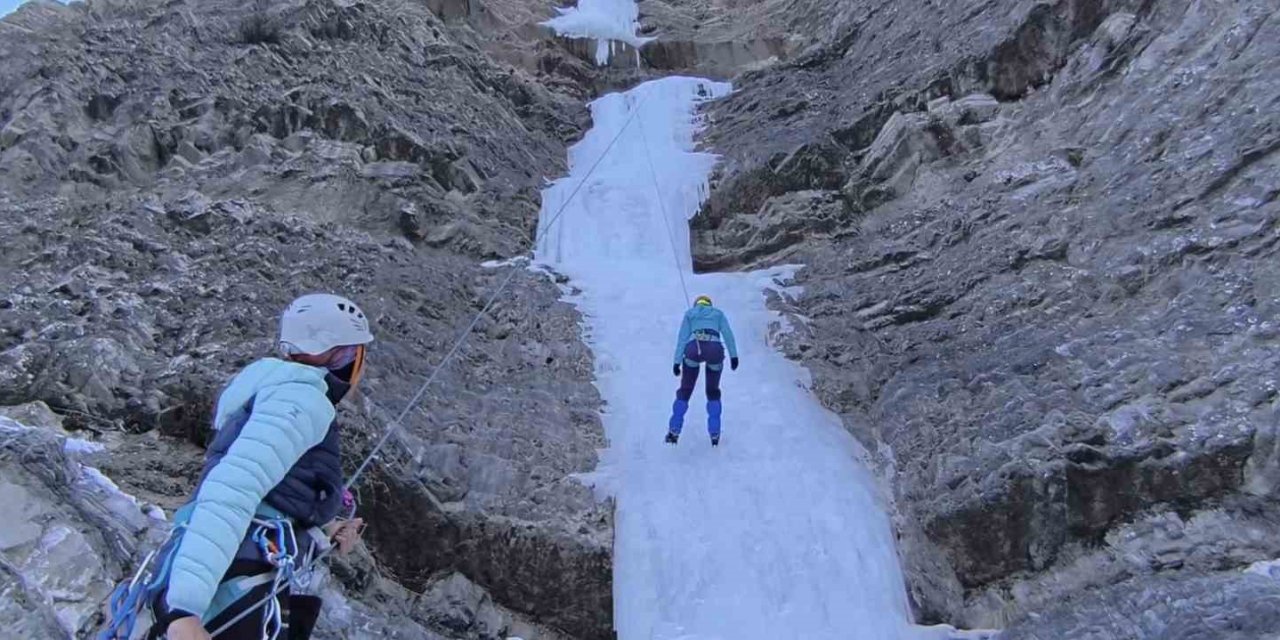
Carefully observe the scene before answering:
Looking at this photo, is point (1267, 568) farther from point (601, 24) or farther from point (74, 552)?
point (601, 24)

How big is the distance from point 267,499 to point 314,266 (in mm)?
7288

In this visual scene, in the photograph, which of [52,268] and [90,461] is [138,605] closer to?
[90,461]

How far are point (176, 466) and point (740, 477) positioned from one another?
4.50 metres

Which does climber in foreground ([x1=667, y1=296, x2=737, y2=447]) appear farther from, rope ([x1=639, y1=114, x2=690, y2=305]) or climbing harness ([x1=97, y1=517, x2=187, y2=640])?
climbing harness ([x1=97, y1=517, x2=187, y2=640])

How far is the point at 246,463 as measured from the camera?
232 cm

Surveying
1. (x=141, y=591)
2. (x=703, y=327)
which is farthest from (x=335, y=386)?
(x=703, y=327)

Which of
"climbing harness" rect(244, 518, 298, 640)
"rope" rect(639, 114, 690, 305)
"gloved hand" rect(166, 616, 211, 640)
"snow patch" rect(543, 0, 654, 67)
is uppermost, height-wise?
"snow patch" rect(543, 0, 654, 67)

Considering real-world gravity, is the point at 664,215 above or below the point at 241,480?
above

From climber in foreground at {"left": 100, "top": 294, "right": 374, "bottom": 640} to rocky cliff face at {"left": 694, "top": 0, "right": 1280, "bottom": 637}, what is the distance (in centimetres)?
473

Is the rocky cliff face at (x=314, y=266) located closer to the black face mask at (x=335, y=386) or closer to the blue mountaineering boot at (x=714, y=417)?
the blue mountaineering boot at (x=714, y=417)

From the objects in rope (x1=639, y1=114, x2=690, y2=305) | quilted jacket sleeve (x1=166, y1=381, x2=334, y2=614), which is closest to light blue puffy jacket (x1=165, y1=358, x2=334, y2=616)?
quilted jacket sleeve (x1=166, y1=381, x2=334, y2=614)

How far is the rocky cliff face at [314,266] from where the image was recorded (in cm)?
609

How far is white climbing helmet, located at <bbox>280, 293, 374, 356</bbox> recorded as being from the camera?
2.74 metres

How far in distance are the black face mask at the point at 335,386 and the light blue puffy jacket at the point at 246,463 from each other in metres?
0.08
